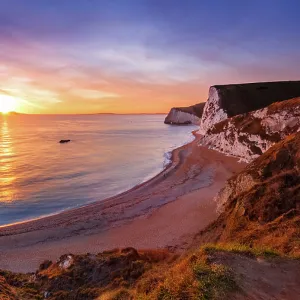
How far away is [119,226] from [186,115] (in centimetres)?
13926

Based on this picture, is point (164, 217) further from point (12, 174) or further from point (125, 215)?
point (12, 174)

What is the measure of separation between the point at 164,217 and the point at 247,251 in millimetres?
11212

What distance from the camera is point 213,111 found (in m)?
68.7

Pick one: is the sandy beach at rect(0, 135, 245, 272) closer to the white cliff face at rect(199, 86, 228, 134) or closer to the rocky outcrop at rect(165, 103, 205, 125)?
the white cliff face at rect(199, 86, 228, 134)

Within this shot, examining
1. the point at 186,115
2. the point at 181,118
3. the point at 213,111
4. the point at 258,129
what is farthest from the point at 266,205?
the point at 181,118

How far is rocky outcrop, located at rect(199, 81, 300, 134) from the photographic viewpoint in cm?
6633

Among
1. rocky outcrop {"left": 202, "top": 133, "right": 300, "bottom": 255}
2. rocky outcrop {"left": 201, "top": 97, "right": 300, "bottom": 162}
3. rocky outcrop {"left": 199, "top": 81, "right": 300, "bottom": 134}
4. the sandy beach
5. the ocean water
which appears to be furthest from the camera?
rocky outcrop {"left": 199, "top": 81, "right": 300, "bottom": 134}

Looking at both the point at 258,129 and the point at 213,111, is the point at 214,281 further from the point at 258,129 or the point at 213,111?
the point at 213,111

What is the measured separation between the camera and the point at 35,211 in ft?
72.9

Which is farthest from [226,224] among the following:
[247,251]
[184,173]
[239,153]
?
[239,153]

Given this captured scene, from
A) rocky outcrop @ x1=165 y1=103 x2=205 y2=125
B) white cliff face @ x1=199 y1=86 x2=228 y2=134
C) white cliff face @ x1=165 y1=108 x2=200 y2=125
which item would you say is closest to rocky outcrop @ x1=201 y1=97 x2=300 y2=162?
white cliff face @ x1=199 y1=86 x2=228 y2=134

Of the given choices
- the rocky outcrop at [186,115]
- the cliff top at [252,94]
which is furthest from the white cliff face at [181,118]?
the cliff top at [252,94]

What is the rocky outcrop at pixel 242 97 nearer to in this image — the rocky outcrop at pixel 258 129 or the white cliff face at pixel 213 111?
the white cliff face at pixel 213 111

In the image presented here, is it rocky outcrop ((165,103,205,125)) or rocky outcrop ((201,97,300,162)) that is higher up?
rocky outcrop ((165,103,205,125))
